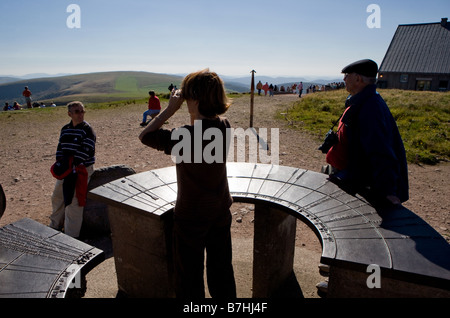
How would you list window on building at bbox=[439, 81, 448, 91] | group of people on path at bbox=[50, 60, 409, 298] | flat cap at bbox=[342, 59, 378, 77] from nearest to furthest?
group of people on path at bbox=[50, 60, 409, 298] < flat cap at bbox=[342, 59, 378, 77] < window on building at bbox=[439, 81, 448, 91]

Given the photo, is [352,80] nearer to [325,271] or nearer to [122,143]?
[325,271]

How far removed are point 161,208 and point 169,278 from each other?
2.57 feet

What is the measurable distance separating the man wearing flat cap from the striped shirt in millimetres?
3423

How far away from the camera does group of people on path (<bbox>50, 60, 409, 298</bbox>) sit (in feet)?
7.00

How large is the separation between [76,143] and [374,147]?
12.8 feet

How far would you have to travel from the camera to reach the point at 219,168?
2.28m

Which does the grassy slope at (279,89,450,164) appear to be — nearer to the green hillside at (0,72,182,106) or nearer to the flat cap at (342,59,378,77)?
the flat cap at (342,59,378,77)

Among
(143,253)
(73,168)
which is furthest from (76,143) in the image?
(143,253)

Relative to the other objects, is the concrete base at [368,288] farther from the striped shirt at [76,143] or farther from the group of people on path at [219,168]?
the striped shirt at [76,143]

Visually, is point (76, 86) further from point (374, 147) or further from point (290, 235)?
point (374, 147)

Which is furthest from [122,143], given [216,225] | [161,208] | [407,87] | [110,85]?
[110,85]

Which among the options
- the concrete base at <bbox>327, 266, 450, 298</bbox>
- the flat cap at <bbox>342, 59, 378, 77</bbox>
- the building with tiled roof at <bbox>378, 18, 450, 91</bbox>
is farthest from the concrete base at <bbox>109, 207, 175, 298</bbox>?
the building with tiled roof at <bbox>378, 18, 450, 91</bbox>

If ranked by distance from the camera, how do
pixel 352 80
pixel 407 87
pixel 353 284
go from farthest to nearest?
1. pixel 407 87
2. pixel 352 80
3. pixel 353 284
